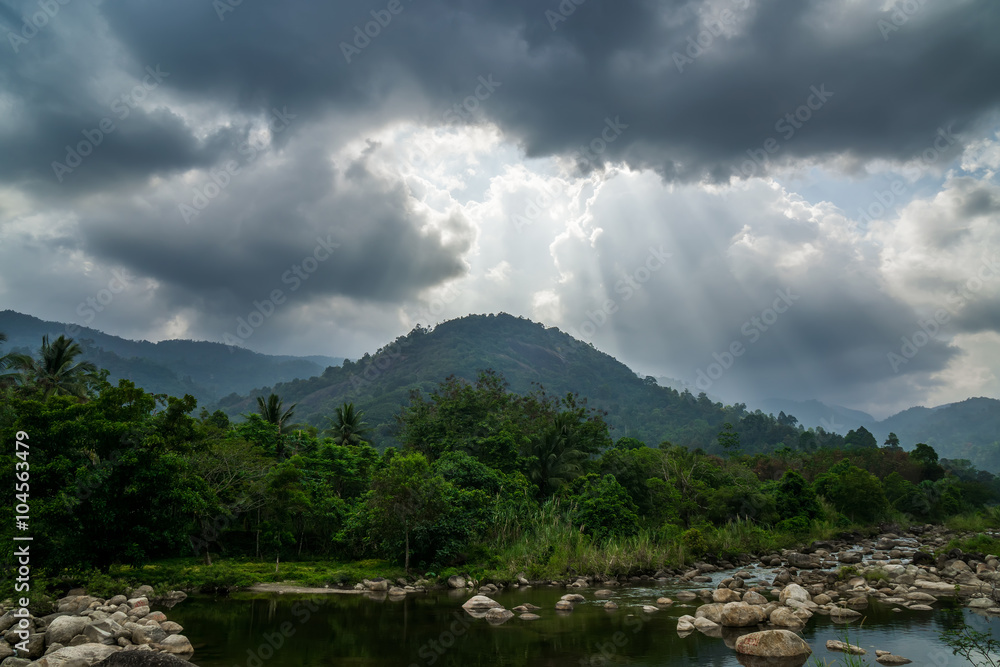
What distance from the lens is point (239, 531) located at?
96.0 feet

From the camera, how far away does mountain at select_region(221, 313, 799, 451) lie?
11650 cm

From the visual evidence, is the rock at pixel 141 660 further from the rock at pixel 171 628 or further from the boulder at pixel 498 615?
the boulder at pixel 498 615

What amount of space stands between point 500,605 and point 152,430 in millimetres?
12985

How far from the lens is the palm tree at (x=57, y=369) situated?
34.0m

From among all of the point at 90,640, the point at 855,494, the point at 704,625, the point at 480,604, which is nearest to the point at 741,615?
the point at 704,625

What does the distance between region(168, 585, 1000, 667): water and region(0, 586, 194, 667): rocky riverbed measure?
0.91 m

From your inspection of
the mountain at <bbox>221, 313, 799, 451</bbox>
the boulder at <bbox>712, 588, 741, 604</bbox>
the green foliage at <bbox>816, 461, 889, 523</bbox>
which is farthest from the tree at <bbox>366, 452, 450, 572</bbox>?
the mountain at <bbox>221, 313, 799, 451</bbox>

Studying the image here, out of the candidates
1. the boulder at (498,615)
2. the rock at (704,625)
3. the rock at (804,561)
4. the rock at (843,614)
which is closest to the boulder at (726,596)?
the rock at (704,625)

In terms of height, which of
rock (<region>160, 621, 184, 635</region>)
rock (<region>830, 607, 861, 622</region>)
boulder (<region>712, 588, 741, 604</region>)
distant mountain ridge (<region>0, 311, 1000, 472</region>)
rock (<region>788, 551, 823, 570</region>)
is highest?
distant mountain ridge (<region>0, 311, 1000, 472</region>)

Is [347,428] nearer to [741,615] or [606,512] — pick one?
[606,512]

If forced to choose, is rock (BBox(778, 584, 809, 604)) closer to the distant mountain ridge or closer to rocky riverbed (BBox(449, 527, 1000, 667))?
rocky riverbed (BBox(449, 527, 1000, 667))

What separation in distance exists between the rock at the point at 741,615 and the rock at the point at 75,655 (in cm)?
1463

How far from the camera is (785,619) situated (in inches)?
608

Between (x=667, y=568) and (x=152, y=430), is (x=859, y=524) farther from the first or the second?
(x=152, y=430)
